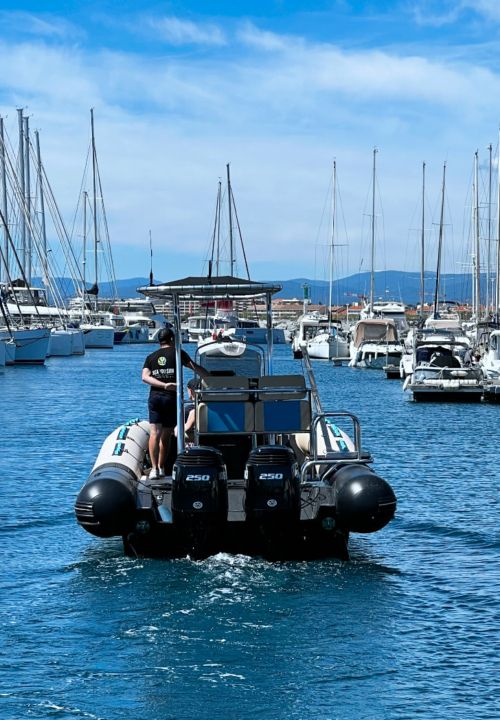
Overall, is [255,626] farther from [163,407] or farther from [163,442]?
[163,407]

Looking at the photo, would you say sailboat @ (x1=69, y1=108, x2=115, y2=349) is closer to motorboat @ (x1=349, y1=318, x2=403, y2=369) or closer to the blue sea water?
motorboat @ (x1=349, y1=318, x2=403, y2=369)

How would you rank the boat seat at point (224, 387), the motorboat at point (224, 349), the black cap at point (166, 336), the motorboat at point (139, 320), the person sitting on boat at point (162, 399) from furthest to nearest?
the motorboat at point (139, 320) < the motorboat at point (224, 349) < the person sitting on boat at point (162, 399) < the black cap at point (166, 336) < the boat seat at point (224, 387)

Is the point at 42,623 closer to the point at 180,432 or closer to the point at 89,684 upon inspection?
the point at 89,684

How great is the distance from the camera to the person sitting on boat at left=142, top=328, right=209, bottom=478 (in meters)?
13.3

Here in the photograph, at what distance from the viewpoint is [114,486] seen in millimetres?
11578

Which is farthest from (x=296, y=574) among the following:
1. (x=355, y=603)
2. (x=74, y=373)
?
(x=74, y=373)

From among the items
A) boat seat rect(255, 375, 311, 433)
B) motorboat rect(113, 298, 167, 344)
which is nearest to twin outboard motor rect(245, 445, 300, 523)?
boat seat rect(255, 375, 311, 433)

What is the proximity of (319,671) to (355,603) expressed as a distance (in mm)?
1919

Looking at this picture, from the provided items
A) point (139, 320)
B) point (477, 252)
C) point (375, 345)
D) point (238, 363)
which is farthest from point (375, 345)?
point (139, 320)

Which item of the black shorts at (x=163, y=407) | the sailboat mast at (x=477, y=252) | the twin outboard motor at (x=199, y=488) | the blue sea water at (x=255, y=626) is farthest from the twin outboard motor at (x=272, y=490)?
the sailboat mast at (x=477, y=252)

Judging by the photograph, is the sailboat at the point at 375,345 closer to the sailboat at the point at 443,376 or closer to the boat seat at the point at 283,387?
the sailboat at the point at 443,376

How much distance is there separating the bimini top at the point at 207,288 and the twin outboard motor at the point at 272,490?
2261 mm

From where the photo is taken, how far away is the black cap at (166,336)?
1308 cm

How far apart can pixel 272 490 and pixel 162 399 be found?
247 centimetres
